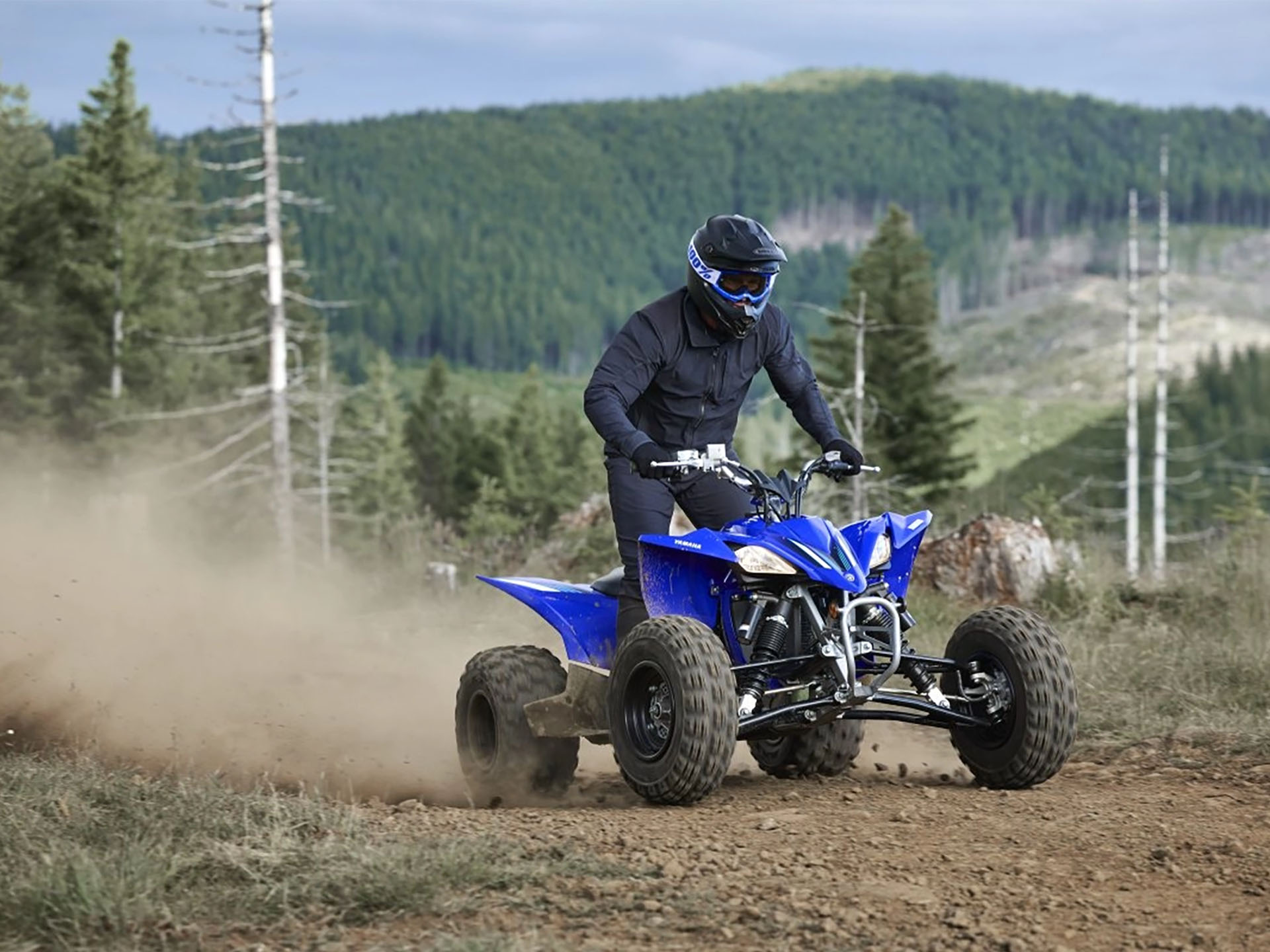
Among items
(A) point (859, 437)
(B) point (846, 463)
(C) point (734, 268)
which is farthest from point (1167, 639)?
(A) point (859, 437)

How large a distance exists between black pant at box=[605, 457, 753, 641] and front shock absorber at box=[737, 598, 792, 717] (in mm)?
909

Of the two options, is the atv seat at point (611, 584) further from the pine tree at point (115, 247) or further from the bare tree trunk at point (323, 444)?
the bare tree trunk at point (323, 444)

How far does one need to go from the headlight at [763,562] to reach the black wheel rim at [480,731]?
224 cm

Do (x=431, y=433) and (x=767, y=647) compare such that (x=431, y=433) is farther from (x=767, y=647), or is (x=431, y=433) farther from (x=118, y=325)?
(x=767, y=647)

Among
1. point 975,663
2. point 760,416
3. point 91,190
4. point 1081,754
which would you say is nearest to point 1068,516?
point 1081,754

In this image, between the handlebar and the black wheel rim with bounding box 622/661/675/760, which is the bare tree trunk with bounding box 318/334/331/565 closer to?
the handlebar

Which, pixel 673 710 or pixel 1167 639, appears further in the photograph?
pixel 1167 639

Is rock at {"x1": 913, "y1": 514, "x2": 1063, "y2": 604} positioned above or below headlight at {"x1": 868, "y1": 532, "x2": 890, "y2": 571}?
below

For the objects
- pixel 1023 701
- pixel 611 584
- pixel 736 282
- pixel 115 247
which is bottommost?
pixel 1023 701

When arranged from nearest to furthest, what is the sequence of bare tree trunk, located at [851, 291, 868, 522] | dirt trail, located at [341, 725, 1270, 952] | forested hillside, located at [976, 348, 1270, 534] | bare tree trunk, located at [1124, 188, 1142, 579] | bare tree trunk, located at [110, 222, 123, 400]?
Result: dirt trail, located at [341, 725, 1270, 952]
bare tree trunk, located at [851, 291, 868, 522]
bare tree trunk, located at [1124, 188, 1142, 579]
bare tree trunk, located at [110, 222, 123, 400]
forested hillside, located at [976, 348, 1270, 534]

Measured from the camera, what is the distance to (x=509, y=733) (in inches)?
348

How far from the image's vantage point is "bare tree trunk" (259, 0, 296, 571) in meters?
31.0

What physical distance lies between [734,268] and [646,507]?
1.39 metres

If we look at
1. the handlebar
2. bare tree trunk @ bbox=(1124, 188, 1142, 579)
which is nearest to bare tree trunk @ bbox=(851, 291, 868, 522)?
the handlebar
